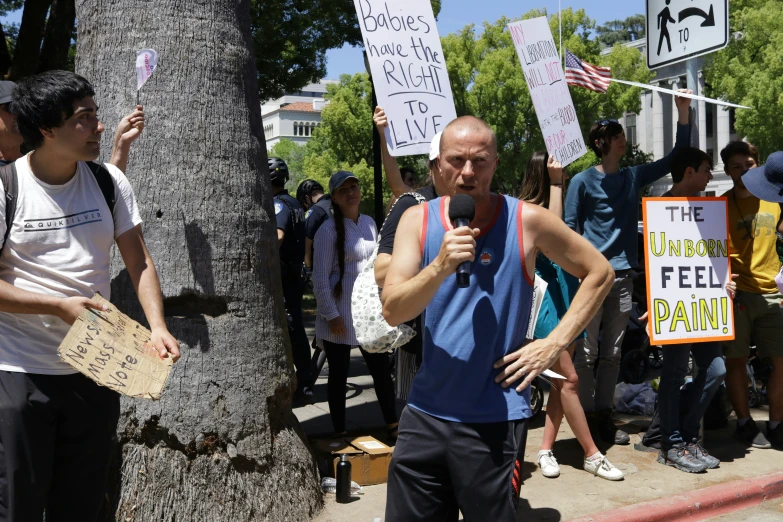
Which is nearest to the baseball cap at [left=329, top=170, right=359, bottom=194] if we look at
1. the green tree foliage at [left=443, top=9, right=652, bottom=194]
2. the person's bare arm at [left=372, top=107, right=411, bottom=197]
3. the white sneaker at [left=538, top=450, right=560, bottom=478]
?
the person's bare arm at [left=372, top=107, right=411, bottom=197]

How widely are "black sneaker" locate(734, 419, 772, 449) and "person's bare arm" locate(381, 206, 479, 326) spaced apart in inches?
170

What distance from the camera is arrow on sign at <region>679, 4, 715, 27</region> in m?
5.52

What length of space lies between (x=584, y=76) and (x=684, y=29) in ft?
6.07

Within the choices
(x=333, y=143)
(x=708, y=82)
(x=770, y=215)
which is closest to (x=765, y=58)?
(x=708, y=82)

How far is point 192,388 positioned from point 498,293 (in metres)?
2.07

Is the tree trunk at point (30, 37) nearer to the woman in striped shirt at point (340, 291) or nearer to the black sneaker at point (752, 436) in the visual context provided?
the woman in striped shirt at point (340, 291)

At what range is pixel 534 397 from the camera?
6.55m

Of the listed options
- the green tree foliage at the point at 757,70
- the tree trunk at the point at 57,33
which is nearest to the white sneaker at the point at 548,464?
the tree trunk at the point at 57,33

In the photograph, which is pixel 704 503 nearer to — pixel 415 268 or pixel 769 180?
pixel 769 180

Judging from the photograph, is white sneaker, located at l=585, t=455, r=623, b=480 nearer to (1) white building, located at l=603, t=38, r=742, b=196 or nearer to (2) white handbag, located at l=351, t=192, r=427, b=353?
(2) white handbag, located at l=351, t=192, r=427, b=353

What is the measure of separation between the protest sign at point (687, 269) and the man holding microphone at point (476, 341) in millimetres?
2696

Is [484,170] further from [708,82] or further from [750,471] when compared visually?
[708,82]

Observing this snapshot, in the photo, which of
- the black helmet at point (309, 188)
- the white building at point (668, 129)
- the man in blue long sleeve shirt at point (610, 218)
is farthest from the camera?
the white building at point (668, 129)

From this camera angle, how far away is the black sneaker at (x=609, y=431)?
6008 millimetres
